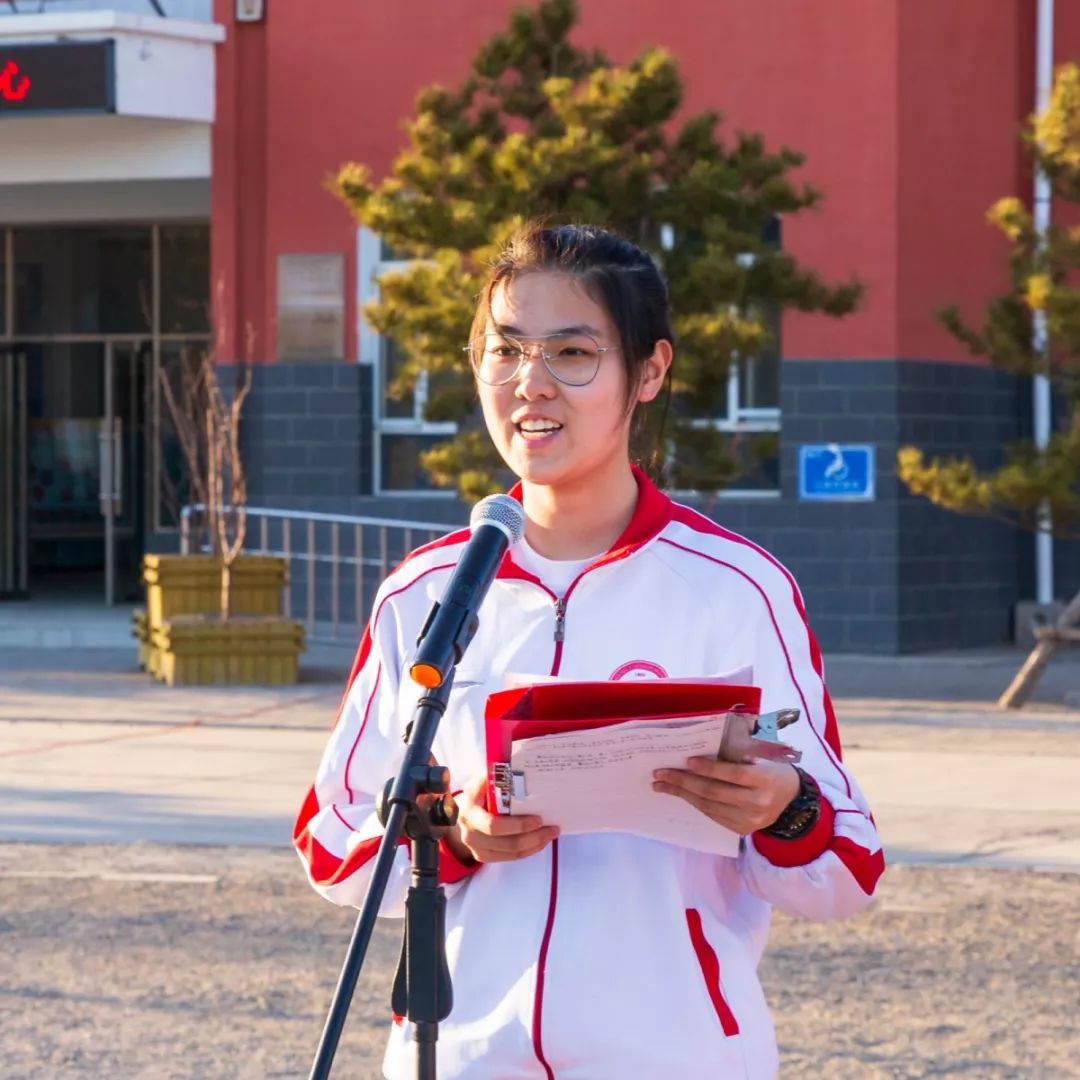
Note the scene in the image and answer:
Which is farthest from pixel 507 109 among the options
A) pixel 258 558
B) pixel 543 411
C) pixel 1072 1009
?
pixel 543 411

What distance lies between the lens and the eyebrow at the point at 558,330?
2.98 metres

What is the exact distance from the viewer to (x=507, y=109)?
14.8 meters

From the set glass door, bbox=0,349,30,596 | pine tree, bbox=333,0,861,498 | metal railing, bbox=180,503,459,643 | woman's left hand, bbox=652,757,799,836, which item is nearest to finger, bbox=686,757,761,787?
woman's left hand, bbox=652,757,799,836

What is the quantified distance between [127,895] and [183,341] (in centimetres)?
1270

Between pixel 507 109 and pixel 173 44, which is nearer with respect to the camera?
pixel 507 109

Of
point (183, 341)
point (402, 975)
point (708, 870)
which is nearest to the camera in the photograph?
point (402, 975)

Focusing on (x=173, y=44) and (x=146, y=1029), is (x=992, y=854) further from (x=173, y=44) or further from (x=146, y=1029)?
(x=173, y=44)

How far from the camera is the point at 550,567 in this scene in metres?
3.01

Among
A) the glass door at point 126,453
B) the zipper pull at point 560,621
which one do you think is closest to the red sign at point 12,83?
the glass door at point 126,453

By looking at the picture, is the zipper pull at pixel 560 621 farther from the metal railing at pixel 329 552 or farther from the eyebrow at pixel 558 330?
the metal railing at pixel 329 552

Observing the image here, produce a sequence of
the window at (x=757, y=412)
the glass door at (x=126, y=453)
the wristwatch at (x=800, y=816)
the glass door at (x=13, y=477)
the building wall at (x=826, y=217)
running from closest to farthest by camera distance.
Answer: the wristwatch at (x=800, y=816) < the building wall at (x=826, y=217) < the window at (x=757, y=412) < the glass door at (x=126, y=453) < the glass door at (x=13, y=477)

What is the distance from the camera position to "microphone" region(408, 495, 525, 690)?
2.57m

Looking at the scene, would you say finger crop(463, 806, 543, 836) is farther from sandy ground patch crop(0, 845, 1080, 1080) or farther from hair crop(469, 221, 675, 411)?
sandy ground patch crop(0, 845, 1080, 1080)

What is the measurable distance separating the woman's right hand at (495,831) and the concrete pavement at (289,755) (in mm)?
6471
